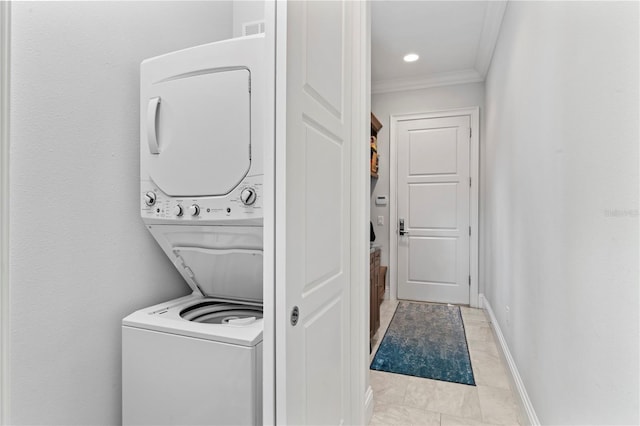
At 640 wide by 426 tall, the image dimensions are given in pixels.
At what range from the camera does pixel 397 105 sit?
454 cm

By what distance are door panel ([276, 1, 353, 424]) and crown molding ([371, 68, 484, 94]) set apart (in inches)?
119

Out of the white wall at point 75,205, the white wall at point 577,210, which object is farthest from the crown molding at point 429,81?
the white wall at point 75,205

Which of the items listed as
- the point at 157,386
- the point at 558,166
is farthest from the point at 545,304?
the point at 157,386

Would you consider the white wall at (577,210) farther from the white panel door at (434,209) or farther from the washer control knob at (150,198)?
the white panel door at (434,209)

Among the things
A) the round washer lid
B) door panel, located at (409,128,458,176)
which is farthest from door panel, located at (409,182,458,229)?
the round washer lid

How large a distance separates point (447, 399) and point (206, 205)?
72.3 inches

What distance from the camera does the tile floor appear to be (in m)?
1.97

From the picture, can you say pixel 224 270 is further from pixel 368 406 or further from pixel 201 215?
pixel 368 406

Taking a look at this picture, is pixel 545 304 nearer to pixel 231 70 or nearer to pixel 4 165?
pixel 231 70

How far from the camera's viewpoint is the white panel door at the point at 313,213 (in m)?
0.94

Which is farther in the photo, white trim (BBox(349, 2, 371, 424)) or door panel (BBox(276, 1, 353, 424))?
white trim (BBox(349, 2, 371, 424))

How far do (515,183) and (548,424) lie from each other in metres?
1.37

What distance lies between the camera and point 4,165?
Answer: 3.26 ft

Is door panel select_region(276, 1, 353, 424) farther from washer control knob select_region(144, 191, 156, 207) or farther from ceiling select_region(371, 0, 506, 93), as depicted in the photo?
ceiling select_region(371, 0, 506, 93)
